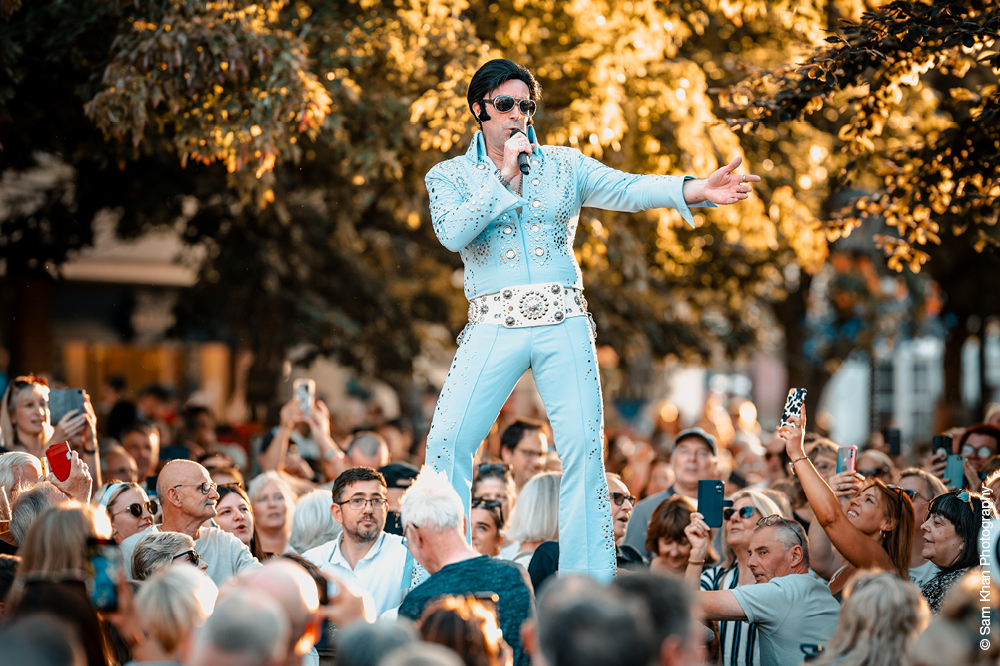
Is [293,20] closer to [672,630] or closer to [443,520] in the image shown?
[443,520]

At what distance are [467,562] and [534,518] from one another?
187 centimetres

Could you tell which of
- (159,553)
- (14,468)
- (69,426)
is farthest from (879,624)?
(69,426)

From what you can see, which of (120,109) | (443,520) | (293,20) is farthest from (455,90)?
(443,520)

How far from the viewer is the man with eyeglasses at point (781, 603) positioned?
15.1ft

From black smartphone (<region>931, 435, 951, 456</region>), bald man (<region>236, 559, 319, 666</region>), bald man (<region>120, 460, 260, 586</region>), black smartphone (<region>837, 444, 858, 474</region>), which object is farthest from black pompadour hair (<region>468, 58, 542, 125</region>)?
black smartphone (<region>931, 435, 951, 456</region>)

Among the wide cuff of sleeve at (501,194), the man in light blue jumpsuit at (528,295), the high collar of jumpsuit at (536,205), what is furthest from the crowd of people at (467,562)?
the wide cuff of sleeve at (501,194)

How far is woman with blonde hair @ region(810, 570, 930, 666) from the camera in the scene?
332 centimetres

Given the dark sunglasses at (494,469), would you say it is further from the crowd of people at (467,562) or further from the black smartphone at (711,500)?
the black smartphone at (711,500)

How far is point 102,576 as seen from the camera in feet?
11.2

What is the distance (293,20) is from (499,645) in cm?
632

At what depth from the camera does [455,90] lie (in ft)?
25.8

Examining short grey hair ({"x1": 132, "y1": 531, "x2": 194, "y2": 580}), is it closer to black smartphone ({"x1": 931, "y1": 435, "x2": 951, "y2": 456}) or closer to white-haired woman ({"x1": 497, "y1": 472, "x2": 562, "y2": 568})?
white-haired woman ({"x1": 497, "y1": 472, "x2": 562, "y2": 568})

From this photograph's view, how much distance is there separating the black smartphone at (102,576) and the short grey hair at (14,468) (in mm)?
2172

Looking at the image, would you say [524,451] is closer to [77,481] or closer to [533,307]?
[77,481]
